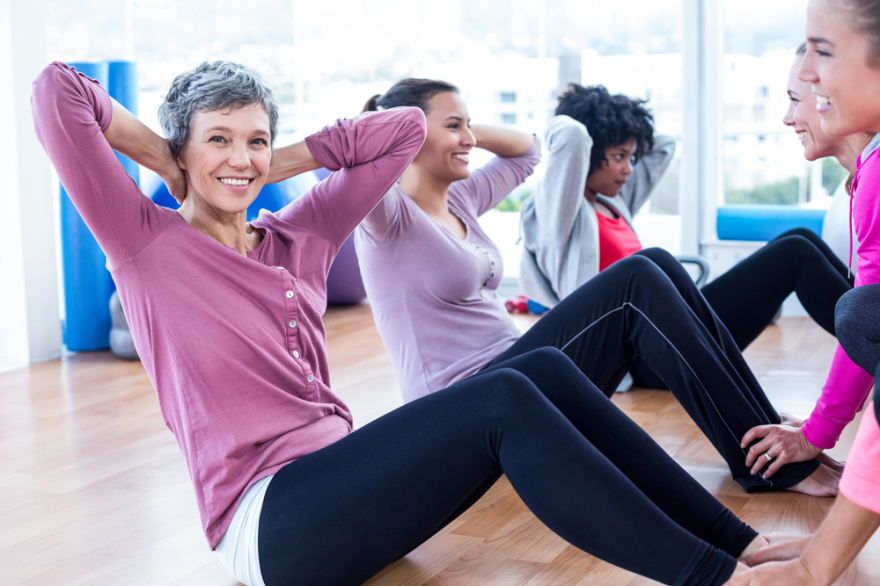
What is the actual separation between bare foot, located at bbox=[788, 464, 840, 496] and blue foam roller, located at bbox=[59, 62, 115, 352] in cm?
308

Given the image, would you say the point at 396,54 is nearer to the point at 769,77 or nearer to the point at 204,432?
the point at 769,77

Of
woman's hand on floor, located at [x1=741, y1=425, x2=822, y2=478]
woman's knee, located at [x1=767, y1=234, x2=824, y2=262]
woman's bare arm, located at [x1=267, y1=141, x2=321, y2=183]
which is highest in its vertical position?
woman's bare arm, located at [x1=267, y1=141, x2=321, y2=183]

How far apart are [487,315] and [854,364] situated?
826 millimetres

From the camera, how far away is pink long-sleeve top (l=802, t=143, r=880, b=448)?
1.48 m

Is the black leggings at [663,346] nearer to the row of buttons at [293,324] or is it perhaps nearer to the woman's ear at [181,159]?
the row of buttons at [293,324]

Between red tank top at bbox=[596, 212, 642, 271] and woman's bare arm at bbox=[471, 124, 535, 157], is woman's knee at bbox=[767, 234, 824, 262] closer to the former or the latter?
red tank top at bbox=[596, 212, 642, 271]

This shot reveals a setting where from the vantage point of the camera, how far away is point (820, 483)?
190 cm

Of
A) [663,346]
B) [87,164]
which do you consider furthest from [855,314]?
[87,164]

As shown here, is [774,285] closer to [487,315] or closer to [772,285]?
[772,285]

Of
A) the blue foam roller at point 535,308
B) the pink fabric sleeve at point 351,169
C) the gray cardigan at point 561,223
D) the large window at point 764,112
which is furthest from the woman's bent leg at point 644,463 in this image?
the large window at point 764,112

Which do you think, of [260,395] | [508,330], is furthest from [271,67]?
[260,395]

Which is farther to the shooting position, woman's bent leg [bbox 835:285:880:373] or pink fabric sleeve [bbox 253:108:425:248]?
pink fabric sleeve [bbox 253:108:425:248]

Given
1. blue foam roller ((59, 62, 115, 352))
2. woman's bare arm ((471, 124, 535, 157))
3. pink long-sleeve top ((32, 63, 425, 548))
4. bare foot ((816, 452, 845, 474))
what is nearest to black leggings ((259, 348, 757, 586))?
pink long-sleeve top ((32, 63, 425, 548))

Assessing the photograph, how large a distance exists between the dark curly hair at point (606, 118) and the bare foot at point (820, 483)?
1.33 metres
